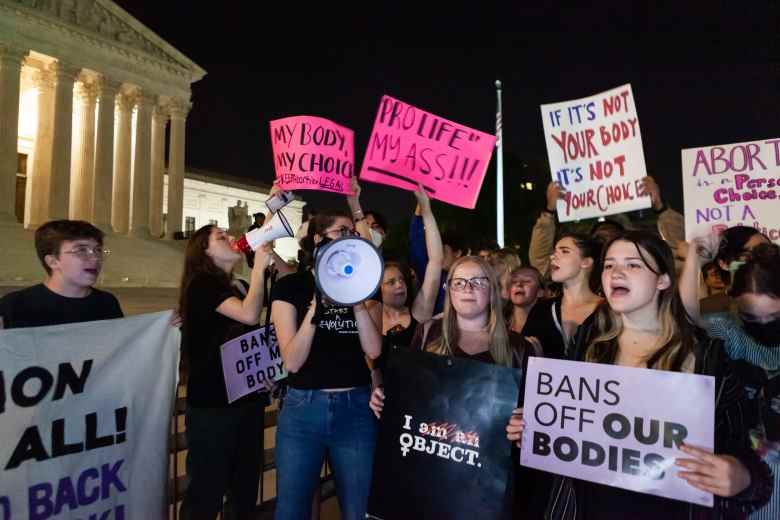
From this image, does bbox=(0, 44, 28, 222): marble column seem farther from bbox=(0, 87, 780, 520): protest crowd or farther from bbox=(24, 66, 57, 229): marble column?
bbox=(0, 87, 780, 520): protest crowd

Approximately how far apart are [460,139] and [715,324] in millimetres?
2373

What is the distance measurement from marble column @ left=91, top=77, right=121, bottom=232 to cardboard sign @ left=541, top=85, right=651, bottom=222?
28347mm

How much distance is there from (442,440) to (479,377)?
0.34m

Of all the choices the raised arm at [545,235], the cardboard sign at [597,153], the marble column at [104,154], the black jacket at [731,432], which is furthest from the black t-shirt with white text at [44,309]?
the marble column at [104,154]

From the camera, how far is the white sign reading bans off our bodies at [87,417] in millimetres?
2842

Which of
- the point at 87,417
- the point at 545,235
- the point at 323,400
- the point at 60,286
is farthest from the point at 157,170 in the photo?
the point at 323,400

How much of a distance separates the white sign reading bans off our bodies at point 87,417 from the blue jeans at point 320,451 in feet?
2.92

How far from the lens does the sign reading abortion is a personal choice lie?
250 centimetres

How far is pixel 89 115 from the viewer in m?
30.0

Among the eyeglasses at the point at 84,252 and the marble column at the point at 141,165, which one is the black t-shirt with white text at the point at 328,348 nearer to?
the eyeglasses at the point at 84,252

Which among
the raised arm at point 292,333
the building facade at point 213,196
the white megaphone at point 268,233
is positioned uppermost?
the building facade at point 213,196

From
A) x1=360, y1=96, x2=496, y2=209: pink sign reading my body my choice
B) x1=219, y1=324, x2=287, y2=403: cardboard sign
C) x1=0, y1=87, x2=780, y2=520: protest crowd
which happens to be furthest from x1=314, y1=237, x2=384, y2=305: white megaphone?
x1=360, y1=96, x2=496, y2=209: pink sign reading my body my choice

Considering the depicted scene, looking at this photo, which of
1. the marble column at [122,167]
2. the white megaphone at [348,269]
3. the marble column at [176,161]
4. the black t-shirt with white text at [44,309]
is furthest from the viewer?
the marble column at [176,161]

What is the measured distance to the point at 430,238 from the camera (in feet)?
12.6
